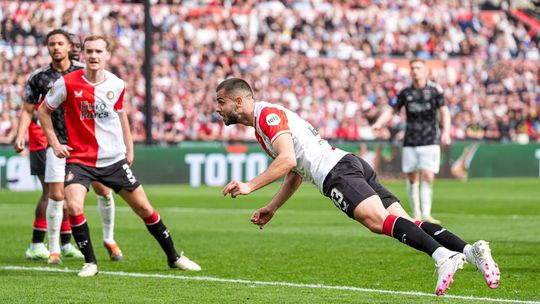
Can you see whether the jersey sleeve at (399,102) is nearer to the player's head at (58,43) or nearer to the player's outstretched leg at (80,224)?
the player's head at (58,43)

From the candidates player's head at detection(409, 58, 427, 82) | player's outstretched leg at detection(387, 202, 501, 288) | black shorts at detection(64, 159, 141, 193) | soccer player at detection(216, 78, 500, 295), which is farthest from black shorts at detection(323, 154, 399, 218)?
player's head at detection(409, 58, 427, 82)

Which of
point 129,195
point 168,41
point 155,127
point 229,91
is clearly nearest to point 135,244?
point 129,195

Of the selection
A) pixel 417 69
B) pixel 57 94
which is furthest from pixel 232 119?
pixel 417 69

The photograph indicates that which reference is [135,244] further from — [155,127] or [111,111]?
[155,127]

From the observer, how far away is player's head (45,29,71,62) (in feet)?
36.8

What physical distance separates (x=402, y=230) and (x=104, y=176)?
11.5 ft

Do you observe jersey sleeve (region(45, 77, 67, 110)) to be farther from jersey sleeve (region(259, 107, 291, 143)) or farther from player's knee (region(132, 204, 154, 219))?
jersey sleeve (region(259, 107, 291, 143))

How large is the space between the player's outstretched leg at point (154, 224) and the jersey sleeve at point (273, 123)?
281 centimetres

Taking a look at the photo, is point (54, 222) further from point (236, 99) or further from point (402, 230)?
point (402, 230)

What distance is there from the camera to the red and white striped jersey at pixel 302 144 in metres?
8.08

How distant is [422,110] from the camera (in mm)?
16938

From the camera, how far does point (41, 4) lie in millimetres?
29375

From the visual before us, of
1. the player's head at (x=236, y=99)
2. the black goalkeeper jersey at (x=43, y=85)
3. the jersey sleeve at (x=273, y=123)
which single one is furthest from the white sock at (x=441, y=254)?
the black goalkeeper jersey at (x=43, y=85)

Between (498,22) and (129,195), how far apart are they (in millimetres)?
32001
